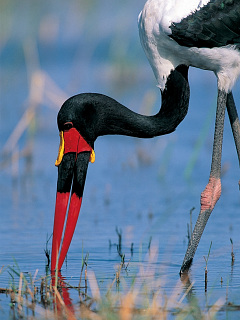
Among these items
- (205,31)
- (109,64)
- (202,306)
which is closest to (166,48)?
(205,31)

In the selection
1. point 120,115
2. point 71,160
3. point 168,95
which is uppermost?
point 168,95

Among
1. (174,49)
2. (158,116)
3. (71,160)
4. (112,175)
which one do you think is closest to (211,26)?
(174,49)

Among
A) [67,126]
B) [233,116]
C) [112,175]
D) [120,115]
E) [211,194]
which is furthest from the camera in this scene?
[112,175]

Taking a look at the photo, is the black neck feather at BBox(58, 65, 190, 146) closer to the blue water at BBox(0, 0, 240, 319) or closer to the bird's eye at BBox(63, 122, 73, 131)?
the bird's eye at BBox(63, 122, 73, 131)

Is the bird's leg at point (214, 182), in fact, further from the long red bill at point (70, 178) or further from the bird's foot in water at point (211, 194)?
the long red bill at point (70, 178)

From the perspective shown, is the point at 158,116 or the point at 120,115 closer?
the point at 120,115

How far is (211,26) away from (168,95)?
2.29ft

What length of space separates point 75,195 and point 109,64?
1063 cm

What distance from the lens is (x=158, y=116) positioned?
6996mm

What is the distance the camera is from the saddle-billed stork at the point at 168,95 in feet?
21.1

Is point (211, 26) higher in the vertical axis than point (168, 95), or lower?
higher

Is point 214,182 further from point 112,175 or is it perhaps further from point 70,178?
point 112,175

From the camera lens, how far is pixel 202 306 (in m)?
5.22

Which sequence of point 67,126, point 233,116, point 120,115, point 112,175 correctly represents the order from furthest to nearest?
point 112,175, point 233,116, point 120,115, point 67,126
